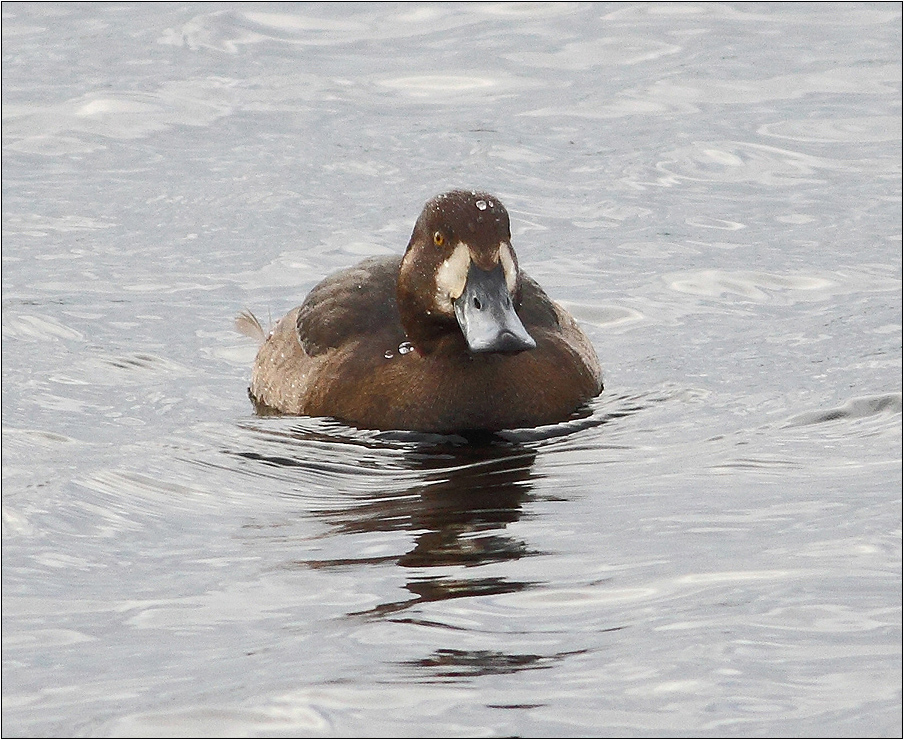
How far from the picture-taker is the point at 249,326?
1091 cm

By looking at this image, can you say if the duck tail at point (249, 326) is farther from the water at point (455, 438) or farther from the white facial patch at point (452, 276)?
the white facial patch at point (452, 276)

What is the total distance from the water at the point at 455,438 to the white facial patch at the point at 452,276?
0.66m

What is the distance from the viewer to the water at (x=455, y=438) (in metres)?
5.62

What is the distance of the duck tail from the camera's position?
10.8 meters

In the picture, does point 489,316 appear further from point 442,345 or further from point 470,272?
point 442,345

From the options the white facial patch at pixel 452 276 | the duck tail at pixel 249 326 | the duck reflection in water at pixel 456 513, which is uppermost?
the white facial patch at pixel 452 276

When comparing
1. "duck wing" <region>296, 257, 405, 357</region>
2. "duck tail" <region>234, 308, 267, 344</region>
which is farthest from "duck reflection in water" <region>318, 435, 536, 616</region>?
"duck tail" <region>234, 308, 267, 344</region>

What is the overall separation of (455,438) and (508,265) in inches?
32.8

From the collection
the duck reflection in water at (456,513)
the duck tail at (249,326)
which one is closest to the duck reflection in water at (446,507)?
the duck reflection in water at (456,513)

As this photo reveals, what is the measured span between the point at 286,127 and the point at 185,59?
243 cm

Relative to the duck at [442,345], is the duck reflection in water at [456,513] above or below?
below

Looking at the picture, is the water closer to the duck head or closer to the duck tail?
the duck tail

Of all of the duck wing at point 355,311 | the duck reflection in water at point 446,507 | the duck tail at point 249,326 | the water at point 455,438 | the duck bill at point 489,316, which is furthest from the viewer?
the duck tail at point 249,326

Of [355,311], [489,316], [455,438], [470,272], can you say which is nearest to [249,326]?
[355,311]
